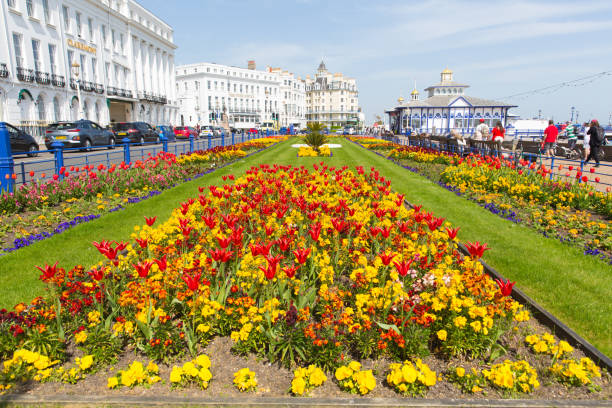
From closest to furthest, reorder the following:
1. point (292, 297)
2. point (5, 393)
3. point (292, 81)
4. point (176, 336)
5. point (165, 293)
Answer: point (5, 393)
point (176, 336)
point (165, 293)
point (292, 297)
point (292, 81)

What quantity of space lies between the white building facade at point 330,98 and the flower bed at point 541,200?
140 metres

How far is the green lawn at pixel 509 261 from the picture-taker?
13.5 ft

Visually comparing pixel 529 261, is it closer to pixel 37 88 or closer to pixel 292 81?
pixel 37 88

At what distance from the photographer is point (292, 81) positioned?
128 metres

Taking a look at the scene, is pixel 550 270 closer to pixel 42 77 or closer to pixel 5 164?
pixel 5 164

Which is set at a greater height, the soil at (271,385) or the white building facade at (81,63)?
the white building facade at (81,63)

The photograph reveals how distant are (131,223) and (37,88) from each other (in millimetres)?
31989

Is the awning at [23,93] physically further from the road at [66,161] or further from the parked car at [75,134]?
the road at [66,161]

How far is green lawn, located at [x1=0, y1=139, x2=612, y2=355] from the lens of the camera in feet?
13.5

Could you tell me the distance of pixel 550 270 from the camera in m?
5.17

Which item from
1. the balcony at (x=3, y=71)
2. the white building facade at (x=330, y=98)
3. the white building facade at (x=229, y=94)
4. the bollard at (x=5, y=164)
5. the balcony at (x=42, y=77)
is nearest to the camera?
the bollard at (x=5, y=164)

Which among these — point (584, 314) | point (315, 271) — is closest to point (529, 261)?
point (584, 314)

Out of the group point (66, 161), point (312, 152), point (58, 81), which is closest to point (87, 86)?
point (58, 81)

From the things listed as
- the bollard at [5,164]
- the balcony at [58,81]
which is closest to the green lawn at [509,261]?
the bollard at [5,164]
